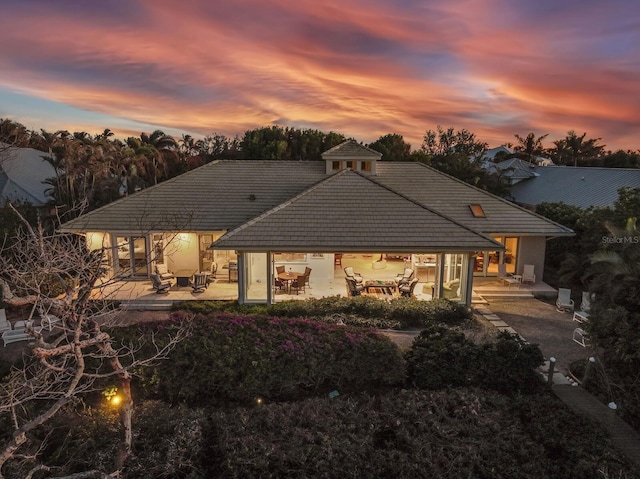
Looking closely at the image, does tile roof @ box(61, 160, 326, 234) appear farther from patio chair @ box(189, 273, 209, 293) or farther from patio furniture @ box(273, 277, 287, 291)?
patio furniture @ box(273, 277, 287, 291)

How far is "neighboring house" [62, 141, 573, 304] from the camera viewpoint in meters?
15.0

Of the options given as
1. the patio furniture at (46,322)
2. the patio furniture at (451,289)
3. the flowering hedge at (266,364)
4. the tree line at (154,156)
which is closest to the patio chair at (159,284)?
the tree line at (154,156)

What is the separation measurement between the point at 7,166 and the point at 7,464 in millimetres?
32735

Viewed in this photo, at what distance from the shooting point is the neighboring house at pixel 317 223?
14961 millimetres

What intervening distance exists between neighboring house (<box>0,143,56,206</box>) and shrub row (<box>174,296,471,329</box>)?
904 inches

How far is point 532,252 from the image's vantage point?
1908 centimetres

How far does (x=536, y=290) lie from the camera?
17.6 meters

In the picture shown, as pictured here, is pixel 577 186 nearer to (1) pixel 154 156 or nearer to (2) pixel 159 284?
(2) pixel 159 284

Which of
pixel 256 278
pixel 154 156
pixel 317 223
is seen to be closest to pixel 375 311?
pixel 317 223

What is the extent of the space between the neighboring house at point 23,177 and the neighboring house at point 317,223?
48.8 feet

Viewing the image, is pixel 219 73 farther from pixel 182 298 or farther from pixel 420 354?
pixel 420 354

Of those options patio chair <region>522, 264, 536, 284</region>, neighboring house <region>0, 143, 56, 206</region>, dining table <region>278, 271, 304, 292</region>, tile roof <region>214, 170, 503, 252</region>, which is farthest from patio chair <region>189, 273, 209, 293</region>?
neighboring house <region>0, 143, 56, 206</region>

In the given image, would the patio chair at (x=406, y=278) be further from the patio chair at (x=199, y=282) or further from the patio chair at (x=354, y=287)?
the patio chair at (x=199, y=282)

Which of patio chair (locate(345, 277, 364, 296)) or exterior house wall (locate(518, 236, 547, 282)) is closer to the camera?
patio chair (locate(345, 277, 364, 296))
